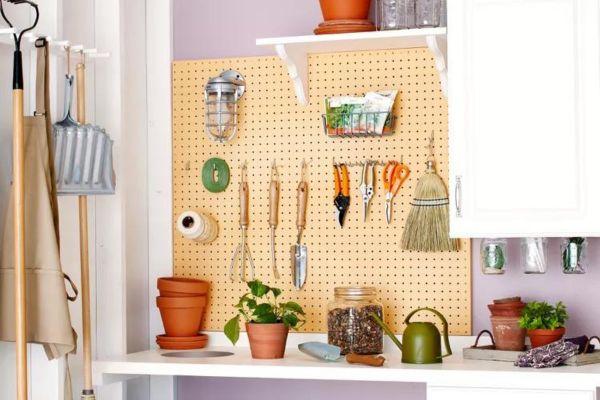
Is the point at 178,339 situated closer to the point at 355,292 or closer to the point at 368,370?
the point at 355,292

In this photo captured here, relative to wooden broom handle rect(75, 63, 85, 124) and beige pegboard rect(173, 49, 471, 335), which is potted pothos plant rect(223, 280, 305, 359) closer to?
beige pegboard rect(173, 49, 471, 335)

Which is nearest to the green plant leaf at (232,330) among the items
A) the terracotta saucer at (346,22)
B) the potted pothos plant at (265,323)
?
the potted pothos plant at (265,323)

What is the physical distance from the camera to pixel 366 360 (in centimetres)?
340

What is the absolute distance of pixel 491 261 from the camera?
3574mm

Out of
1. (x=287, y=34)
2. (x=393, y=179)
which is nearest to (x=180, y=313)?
(x=393, y=179)

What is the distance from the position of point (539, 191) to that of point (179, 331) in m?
1.41

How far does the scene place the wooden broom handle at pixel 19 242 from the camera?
3047 mm

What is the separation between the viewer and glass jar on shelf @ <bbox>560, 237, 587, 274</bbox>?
3518 mm

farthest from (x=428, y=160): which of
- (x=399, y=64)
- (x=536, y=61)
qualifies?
(x=536, y=61)

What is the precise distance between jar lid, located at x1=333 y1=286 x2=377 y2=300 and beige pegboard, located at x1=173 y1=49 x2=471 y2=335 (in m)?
0.17

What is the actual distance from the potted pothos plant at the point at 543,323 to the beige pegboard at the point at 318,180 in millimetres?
305

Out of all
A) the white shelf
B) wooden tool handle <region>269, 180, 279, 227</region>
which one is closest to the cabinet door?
the white shelf

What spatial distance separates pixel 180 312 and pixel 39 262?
0.80 metres

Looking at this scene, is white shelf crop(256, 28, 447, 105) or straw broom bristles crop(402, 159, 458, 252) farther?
straw broom bristles crop(402, 159, 458, 252)
